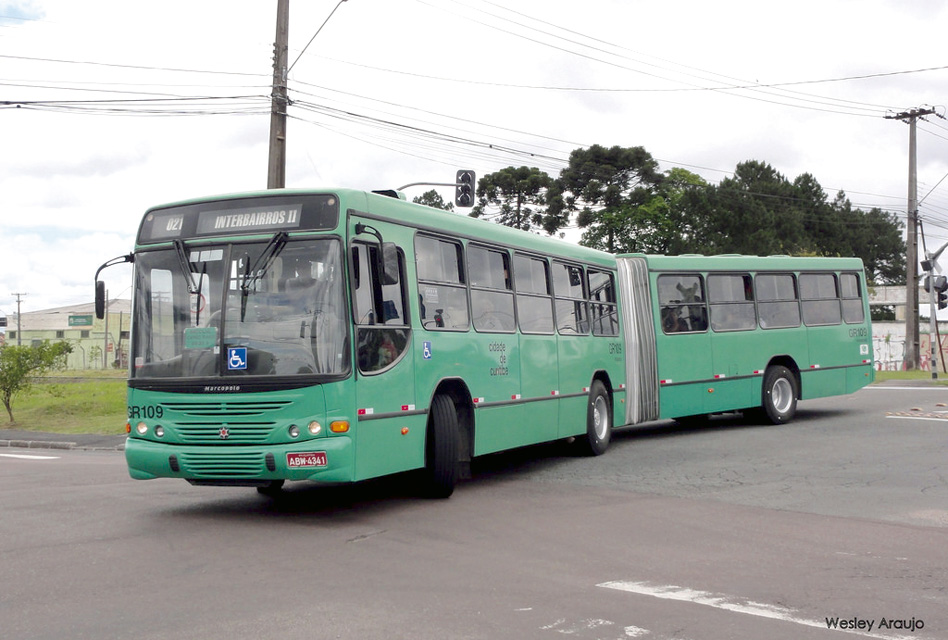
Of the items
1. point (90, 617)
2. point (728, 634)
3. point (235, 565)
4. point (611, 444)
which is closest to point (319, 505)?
Answer: point (235, 565)

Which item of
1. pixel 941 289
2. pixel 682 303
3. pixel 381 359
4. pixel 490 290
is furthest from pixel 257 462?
pixel 941 289

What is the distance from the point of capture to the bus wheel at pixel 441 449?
10.6 meters

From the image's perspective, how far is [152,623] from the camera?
579cm

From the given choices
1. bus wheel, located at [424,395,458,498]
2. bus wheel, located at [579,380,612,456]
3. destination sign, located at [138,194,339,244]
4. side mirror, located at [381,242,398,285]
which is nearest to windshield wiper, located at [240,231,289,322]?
destination sign, located at [138,194,339,244]

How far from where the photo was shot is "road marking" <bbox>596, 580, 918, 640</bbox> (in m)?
5.83

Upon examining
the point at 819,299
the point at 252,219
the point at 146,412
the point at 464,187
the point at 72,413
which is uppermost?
the point at 464,187

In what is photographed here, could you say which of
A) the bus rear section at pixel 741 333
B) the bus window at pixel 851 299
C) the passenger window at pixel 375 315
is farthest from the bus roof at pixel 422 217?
the bus window at pixel 851 299

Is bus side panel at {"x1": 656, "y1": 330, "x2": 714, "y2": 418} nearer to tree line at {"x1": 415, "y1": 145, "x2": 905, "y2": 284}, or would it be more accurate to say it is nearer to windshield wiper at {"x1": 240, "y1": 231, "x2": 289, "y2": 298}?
windshield wiper at {"x1": 240, "y1": 231, "x2": 289, "y2": 298}

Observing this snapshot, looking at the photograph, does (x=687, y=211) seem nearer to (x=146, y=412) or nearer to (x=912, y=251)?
(x=912, y=251)

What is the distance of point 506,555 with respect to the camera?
7840 mm

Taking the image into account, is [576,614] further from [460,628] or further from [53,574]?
[53,574]

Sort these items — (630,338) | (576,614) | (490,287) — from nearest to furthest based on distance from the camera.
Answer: (576,614), (490,287), (630,338)

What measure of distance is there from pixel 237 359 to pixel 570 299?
6.46 metres

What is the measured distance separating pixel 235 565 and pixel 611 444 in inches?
401
